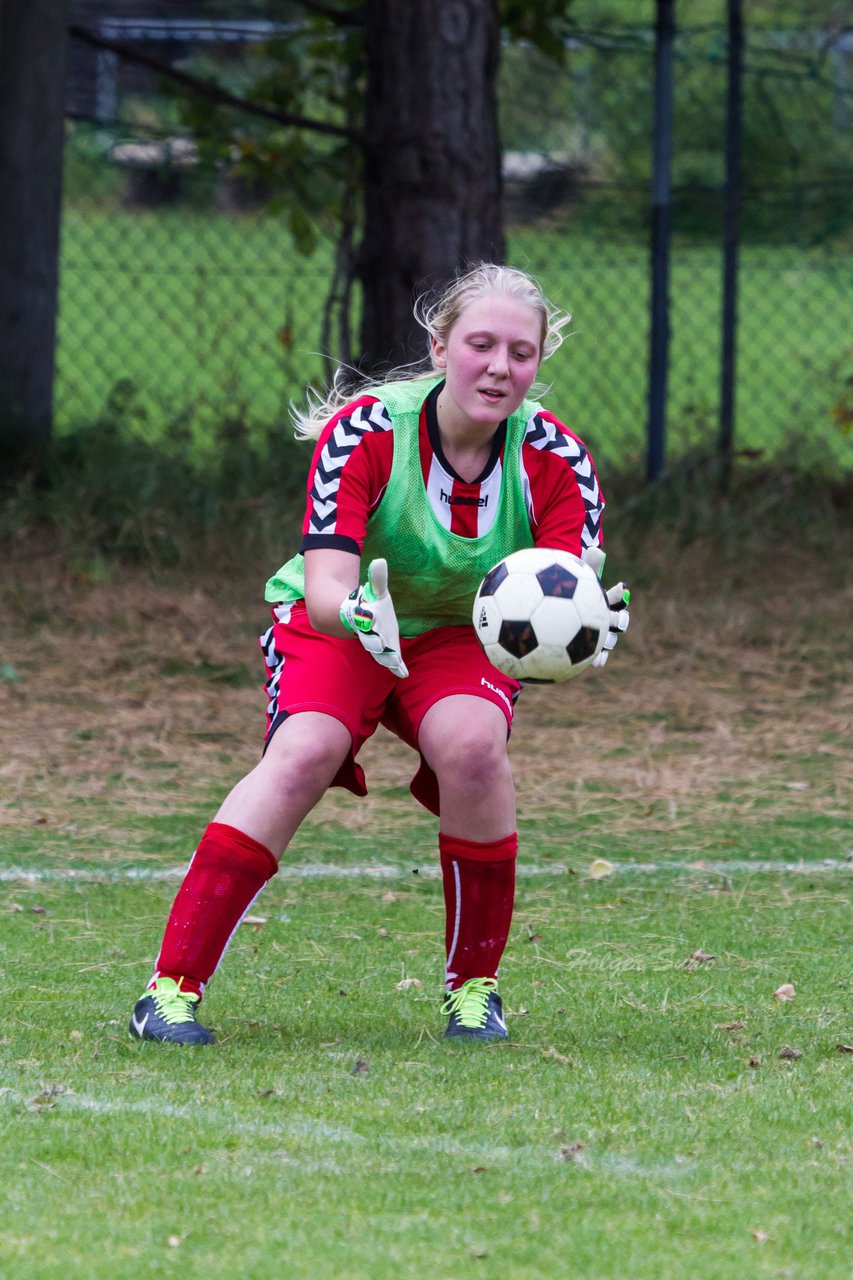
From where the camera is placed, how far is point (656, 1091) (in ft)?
9.98

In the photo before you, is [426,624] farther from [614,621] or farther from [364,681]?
[614,621]

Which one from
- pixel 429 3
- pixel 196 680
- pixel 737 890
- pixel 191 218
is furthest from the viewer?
pixel 191 218

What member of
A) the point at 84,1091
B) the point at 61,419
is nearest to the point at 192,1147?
the point at 84,1091

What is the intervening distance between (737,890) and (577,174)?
5.61 metres

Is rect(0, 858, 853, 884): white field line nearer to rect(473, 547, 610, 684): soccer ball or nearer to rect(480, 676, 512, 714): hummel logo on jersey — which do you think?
rect(480, 676, 512, 714): hummel logo on jersey

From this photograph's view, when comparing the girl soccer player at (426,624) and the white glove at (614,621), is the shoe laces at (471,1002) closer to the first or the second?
the girl soccer player at (426,624)

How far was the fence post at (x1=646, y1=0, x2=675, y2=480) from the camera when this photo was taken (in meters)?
8.49

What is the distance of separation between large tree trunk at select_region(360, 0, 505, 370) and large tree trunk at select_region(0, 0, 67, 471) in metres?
1.42

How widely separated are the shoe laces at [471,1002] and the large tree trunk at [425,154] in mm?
4556

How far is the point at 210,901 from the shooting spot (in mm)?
3350

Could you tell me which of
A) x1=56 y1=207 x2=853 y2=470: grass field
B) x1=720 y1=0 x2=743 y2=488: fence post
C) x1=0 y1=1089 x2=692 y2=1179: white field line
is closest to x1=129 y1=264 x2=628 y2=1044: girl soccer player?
x1=0 y1=1089 x2=692 y2=1179: white field line

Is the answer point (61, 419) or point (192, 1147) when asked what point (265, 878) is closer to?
point (192, 1147)

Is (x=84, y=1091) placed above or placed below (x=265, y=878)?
below

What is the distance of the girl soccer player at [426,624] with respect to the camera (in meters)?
3.36
